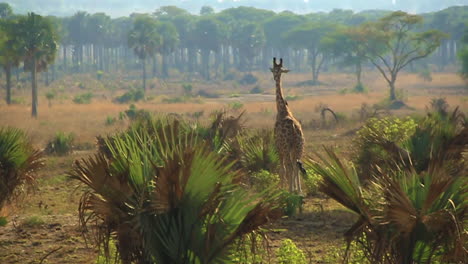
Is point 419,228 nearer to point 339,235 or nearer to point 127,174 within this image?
point 127,174

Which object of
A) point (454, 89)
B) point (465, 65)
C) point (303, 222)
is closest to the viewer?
point (303, 222)

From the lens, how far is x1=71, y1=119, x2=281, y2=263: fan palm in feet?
15.0

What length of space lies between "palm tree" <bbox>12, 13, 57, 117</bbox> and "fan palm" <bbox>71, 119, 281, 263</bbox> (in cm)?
3643

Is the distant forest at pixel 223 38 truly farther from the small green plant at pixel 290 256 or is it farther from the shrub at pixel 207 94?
the small green plant at pixel 290 256

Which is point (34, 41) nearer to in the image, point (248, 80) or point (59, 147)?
point (59, 147)

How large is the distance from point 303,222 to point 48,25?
3596 cm

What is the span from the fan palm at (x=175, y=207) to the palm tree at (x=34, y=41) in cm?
3643

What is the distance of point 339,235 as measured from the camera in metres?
9.48

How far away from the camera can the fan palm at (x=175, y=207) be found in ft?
15.0

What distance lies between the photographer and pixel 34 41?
41.1 metres

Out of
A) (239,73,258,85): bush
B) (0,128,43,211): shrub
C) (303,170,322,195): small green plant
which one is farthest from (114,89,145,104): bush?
(0,128,43,211): shrub

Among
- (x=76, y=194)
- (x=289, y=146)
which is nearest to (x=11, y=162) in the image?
(x=76, y=194)

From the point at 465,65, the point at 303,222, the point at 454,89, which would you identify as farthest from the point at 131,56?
the point at 303,222

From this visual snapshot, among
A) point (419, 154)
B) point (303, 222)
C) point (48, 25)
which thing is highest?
→ point (48, 25)
